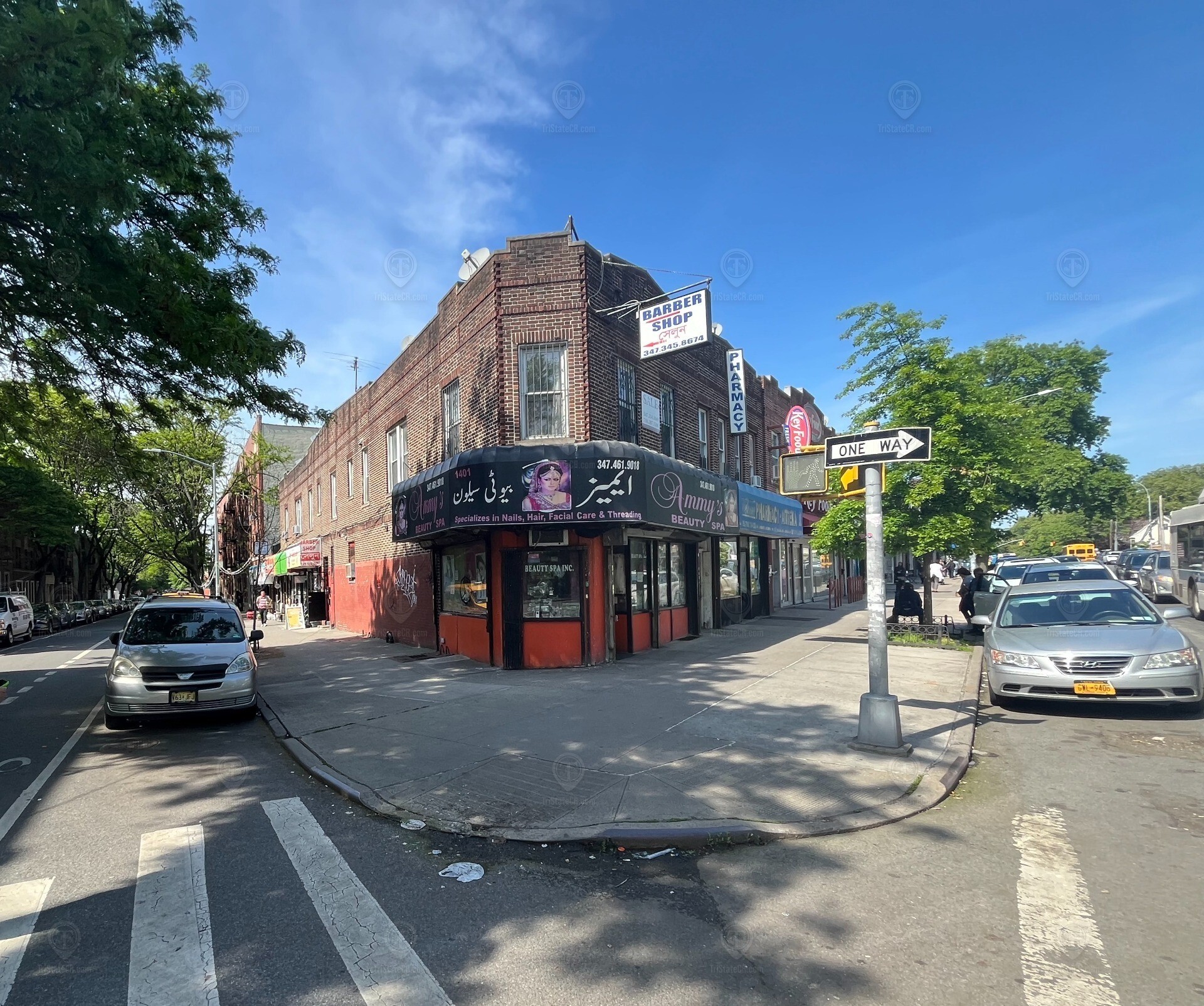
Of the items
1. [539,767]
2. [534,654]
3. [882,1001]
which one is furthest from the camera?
[534,654]

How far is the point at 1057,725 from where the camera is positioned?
7781 millimetres

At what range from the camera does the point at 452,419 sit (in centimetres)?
1501

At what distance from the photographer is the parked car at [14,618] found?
80.3ft

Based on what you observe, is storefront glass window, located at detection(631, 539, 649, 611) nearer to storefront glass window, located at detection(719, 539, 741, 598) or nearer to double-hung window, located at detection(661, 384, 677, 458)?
double-hung window, located at detection(661, 384, 677, 458)

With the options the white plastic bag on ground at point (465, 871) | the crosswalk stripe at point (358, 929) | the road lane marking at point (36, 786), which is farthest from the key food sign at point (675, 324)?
the road lane marking at point (36, 786)

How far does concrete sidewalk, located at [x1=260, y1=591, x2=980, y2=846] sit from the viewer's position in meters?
5.29

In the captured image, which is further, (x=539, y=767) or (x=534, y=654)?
(x=534, y=654)

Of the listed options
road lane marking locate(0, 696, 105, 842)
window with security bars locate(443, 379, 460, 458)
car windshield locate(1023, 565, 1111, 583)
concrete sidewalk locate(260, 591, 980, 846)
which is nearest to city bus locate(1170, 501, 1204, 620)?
car windshield locate(1023, 565, 1111, 583)

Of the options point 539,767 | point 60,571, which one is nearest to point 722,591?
point 539,767

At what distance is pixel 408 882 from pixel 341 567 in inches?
812

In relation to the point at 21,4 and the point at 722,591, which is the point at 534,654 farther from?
the point at 21,4

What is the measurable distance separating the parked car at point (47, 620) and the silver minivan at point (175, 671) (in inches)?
1094

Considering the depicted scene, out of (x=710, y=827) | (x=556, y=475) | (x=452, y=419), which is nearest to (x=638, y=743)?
(x=710, y=827)

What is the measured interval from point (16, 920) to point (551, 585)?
29.3 ft
